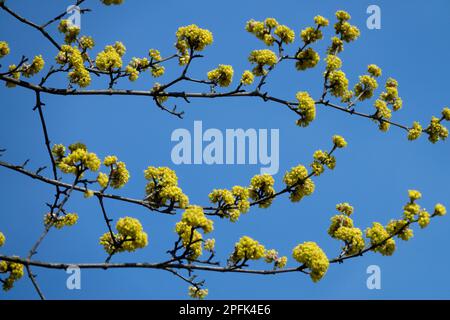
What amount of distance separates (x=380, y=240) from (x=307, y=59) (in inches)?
148

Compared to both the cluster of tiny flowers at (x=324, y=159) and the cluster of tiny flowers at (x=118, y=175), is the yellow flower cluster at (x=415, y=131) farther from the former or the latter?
the cluster of tiny flowers at (x=118, y=175)

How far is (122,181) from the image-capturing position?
345 inches

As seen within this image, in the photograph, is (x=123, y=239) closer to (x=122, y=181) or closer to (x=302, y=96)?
(x=122, y=181)

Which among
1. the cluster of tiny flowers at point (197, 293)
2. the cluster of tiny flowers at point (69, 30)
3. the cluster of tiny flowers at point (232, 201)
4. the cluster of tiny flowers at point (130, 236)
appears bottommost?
the cluster of tiny flowers at point (197, 293)

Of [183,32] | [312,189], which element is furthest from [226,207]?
[183,32]

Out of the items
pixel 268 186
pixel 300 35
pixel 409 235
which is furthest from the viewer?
pixel 300 35

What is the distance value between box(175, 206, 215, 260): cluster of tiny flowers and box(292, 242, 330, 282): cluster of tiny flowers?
1.32 m

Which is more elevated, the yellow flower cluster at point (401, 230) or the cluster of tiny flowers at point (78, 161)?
the cluster of tiny flowers at point (78, 161)

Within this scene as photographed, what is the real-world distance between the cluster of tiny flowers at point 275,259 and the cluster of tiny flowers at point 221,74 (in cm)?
327

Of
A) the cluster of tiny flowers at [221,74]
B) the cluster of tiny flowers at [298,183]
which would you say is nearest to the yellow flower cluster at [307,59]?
the cluster of tiny flowers at [221,74]

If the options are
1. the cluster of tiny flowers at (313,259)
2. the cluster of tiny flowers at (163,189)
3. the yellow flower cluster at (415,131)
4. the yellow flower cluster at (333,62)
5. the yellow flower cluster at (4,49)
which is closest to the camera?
the cluster of tiny flowers at (313,259)

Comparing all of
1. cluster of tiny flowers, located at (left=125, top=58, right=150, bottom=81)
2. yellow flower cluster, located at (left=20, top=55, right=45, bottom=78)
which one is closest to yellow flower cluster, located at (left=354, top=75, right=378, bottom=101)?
cluster of tiny flowers, located at (left=125, top=58, right=150, bottom=81)

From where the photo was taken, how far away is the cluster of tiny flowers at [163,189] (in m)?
8.56
